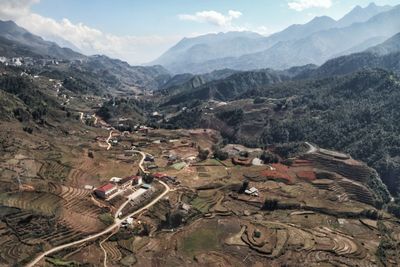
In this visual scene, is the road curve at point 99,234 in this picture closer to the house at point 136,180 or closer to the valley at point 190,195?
the valley at point 190,195

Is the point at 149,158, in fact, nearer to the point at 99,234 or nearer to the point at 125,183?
the point at 125,183

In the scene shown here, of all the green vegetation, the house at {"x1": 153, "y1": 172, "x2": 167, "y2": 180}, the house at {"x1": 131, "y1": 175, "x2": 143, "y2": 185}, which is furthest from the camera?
the house at {"x1": 153, "y1": 172, "x2": 167, "y2": 180}

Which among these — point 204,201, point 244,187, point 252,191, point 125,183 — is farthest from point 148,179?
point 252,191

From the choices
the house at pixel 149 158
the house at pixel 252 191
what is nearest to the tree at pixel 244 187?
the house at pixel 252 191

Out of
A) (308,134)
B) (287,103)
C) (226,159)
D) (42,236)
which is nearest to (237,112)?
(287,103)

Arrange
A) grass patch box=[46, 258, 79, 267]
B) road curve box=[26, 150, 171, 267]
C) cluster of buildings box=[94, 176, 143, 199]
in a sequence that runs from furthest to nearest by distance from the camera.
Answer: cluster of buildings box=[94, 176, 143, 199]
road curve box=[26, 150, 171, 267]
grass patch box=[46, 258, 79, 267]

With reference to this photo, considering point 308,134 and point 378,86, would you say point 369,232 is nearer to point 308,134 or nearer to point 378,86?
point 308,134

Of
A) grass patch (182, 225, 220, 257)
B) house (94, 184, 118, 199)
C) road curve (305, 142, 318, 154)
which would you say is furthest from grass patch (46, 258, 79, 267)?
road curve (305, 142, 318, 154)

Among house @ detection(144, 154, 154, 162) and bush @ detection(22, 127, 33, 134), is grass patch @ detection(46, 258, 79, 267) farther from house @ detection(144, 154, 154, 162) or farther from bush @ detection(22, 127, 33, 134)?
bush @ detection(22, 127, 33, 134)
